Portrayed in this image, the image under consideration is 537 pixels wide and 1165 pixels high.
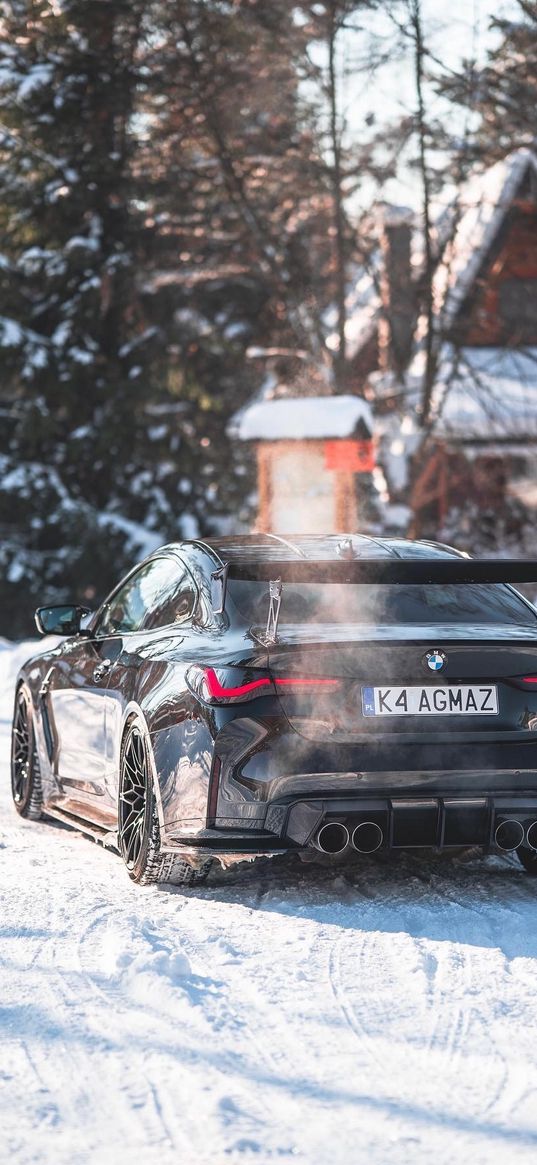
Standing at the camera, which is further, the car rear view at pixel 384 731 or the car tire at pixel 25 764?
the car tire at pixel 25 764

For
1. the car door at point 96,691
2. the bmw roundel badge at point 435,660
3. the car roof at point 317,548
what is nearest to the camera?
the bmw roundel badge at point 435,660

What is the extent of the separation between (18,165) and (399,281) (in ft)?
18.7

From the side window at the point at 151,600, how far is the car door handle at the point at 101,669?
18cm

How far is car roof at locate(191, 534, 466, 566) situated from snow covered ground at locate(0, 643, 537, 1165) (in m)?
1.16

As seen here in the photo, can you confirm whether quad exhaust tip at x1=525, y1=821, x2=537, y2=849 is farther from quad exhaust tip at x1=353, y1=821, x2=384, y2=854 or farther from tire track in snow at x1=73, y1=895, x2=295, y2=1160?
tire track in snow at x1=73, y1=895, x2=295, y2=1160

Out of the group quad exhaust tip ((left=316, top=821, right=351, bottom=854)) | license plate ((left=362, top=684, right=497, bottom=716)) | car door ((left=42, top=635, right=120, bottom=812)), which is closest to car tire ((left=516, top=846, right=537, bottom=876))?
license plate ((left=362, top=684, right=497, bottom=716))

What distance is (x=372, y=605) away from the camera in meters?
6.09

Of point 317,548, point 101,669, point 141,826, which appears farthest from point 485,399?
point 141,826

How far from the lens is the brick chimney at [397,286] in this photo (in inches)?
858

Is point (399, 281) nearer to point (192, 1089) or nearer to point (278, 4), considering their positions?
point (278, 4)

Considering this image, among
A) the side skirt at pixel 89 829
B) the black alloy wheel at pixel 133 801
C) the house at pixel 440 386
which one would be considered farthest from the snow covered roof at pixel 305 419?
the black alloy wheel at pixel 133 801

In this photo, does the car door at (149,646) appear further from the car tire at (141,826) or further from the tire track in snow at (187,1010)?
the tire track in snow at (187,1010)

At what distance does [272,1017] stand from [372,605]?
210 centimetres

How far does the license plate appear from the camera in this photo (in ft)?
18.4
